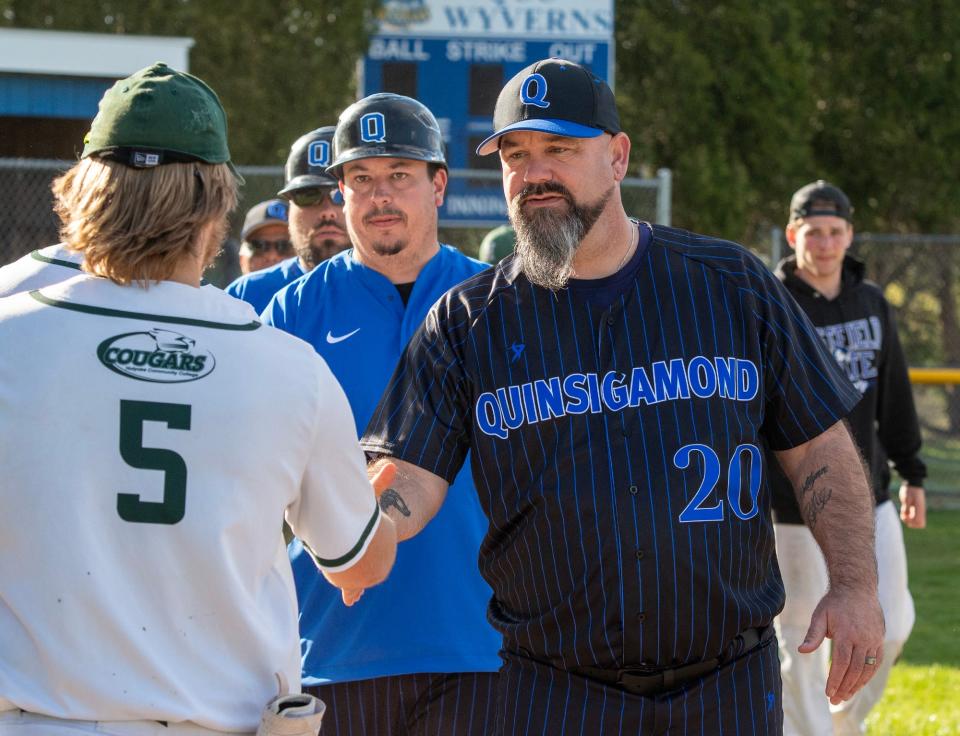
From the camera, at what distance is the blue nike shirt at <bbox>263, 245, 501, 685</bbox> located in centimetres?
419

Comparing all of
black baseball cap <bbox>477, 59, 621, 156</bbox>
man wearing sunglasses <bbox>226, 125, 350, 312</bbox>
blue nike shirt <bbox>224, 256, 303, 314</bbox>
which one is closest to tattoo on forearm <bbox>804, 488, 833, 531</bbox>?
black baseball cap <bbox>477, 59, 621, 156</bbox>

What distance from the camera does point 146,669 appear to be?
2475 millimetres

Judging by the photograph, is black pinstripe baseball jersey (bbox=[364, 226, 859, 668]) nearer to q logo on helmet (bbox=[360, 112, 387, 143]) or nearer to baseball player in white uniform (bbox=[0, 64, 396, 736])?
baseball player in white uniform (bbox=[0, 64, 396, 736])

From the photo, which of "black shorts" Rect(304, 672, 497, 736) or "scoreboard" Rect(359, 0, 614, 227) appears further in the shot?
"scoreboard" Rect(359, 0, 614, 227)

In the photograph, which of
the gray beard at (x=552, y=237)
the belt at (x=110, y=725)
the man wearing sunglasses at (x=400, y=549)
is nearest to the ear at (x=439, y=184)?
the man wearing sunglasses at (x=400, y=549)

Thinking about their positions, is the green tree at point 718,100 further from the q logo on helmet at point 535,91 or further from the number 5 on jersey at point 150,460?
the number 5 on jersey at point 150,460

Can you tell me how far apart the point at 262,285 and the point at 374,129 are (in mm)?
906

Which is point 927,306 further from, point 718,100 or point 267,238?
point 267,238

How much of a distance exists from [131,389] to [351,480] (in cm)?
48

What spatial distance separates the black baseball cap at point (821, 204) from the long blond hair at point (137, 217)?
525 cm

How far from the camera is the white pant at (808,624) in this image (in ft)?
21.9

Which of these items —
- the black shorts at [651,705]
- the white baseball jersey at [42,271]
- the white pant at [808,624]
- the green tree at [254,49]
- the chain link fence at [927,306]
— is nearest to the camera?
the white baseball jersey at [42,271]

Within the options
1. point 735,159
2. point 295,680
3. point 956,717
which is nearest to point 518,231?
point 295,680

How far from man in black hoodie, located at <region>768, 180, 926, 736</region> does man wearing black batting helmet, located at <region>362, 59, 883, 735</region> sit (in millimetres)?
3391
